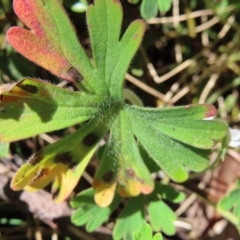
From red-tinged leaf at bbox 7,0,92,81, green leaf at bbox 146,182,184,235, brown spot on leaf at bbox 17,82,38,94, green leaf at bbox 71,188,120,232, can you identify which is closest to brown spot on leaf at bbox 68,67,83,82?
red-tinged leaf at bbox 7,0,92,81

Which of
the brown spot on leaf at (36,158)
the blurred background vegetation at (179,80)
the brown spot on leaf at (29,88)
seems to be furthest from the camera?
the blurred background vegetation at (179,80)

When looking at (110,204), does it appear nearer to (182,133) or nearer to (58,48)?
(182,133)

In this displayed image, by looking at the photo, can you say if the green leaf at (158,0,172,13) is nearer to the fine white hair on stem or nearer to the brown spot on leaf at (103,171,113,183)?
the fine white hair on stem

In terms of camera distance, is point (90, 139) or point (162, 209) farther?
point (162, 209)

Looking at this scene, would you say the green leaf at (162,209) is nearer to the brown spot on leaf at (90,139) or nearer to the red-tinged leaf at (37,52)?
the brown spot on leaf at (90,139)

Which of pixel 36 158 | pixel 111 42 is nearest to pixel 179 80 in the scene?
pixel 111 42

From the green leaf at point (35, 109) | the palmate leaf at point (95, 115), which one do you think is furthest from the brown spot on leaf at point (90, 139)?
the green leaf at point (35, 109)

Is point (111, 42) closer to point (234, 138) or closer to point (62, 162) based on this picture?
point (62, 162)
